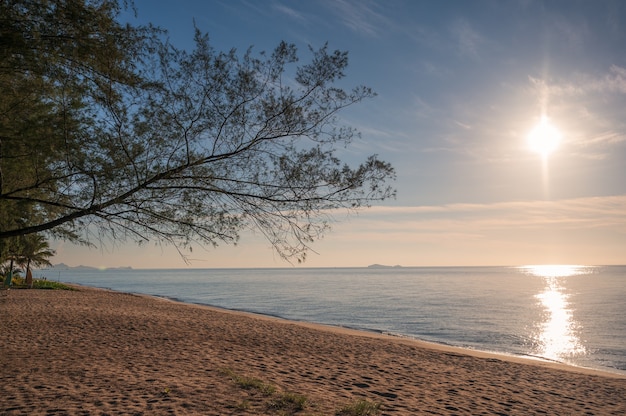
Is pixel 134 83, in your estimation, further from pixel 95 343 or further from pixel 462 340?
pixel 462 340

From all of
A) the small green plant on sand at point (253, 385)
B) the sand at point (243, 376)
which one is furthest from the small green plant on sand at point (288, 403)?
the small green plant on sand at point (253, 385)

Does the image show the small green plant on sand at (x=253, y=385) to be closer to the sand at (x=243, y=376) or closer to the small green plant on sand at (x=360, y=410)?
the sand at (x=243, y=376)

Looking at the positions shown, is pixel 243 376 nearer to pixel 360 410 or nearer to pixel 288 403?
pixel 288 403

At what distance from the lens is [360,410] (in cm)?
732

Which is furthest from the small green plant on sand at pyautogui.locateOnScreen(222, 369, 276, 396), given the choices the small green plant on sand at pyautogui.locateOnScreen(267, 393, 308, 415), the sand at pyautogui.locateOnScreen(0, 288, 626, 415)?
the small green plant on sand at pyautogui.locateOnScreen(267, 393, 308, 415)

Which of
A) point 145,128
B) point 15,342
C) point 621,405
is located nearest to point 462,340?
point 621,405

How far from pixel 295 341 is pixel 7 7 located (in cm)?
1331

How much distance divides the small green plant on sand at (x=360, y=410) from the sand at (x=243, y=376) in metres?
0.16

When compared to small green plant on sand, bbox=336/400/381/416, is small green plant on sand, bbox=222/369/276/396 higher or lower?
higher

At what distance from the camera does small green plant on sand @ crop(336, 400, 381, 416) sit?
721 centimetres

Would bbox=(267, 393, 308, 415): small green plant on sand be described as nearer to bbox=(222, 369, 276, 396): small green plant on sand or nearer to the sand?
the sand

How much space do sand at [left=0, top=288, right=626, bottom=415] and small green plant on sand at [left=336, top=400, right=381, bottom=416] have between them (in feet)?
0.52

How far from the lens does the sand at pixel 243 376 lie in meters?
7.24

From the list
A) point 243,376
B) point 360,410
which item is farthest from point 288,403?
point 243,376
